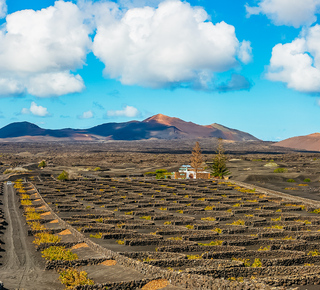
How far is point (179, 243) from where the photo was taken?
29.1m

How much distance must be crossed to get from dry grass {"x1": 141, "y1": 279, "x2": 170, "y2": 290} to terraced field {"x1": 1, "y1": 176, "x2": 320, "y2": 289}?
0.05 meters

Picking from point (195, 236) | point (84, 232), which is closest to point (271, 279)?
point (195, 236)

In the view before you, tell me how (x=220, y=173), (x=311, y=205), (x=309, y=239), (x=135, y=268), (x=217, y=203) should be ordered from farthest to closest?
(x=220, y=173)
(x=217, y=203)
(x=311, y=205)
(x=309, y=239)
(x=135, y=268)

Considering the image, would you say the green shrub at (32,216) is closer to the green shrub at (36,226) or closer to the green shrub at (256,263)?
the green shrub at (36,226)

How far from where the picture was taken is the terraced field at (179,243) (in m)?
19.5

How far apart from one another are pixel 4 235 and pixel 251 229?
21.8 metres

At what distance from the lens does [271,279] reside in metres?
18.2

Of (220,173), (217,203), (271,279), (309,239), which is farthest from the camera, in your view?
(220,173)

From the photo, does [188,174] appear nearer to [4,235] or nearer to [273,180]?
[273,180]

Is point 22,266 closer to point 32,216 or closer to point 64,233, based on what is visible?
point 64,233

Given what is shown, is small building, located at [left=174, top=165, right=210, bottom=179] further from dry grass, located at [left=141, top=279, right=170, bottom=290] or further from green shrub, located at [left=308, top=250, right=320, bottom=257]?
dry grass, located at [left=141, top=279, right=170, bottom=290]

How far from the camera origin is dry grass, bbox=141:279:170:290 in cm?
1861

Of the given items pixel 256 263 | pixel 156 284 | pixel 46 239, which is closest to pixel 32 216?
pixel 46 239

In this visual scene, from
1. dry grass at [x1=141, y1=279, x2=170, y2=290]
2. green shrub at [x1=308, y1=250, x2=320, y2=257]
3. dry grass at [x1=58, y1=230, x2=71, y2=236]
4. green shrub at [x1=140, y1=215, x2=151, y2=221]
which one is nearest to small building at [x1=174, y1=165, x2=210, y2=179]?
green shrub at [x1=140, y1=215, x2=151, y2=221]
